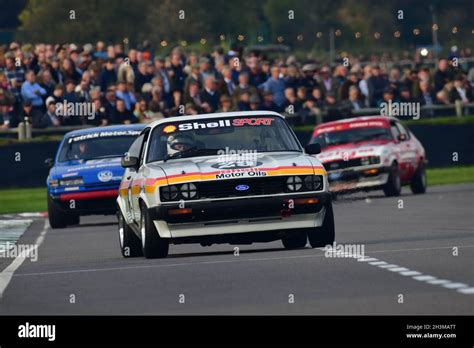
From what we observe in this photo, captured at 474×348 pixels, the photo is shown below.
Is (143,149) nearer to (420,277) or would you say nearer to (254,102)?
(420,277)

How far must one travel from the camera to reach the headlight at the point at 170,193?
52.4 ft

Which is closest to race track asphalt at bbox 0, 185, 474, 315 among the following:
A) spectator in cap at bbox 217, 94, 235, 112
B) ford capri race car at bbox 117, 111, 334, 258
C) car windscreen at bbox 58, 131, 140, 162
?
ford capri race car at bbox 117, 111, 334, 258

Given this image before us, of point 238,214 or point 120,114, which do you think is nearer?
point 238,214

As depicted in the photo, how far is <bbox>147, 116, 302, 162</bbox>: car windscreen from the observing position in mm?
16984

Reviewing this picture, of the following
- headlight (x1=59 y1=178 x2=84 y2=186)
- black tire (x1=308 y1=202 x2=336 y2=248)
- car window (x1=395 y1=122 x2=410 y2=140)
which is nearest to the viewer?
Answer: black tire (x1=308 y1=202 x2=336 y2=248)

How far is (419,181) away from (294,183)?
14.1m

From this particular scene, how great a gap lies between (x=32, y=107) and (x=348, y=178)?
8.11 metres

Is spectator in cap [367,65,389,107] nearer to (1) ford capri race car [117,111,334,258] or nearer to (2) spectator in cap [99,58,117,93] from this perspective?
(2) spectator in cap [99,58,117,93]

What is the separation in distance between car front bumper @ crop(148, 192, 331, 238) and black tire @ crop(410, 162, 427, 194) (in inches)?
550

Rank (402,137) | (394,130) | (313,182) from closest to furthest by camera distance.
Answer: (313,182) → (402,137) → (394,130)

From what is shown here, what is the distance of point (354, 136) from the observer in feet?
98.5

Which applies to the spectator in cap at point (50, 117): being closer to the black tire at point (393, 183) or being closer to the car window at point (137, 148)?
the black tire at point (393, 183)

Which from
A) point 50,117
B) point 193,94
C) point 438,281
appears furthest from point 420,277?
point 50,117
